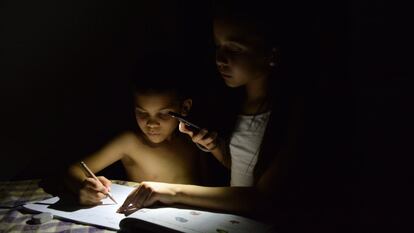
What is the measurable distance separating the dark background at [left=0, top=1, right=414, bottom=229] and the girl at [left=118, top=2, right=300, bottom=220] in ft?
0.48

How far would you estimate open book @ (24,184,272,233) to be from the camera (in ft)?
3.05

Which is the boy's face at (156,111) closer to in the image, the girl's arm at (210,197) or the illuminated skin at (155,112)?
the illuminated skin at (155,112)

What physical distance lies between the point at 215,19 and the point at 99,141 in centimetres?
96

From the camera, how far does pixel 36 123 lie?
1795mm

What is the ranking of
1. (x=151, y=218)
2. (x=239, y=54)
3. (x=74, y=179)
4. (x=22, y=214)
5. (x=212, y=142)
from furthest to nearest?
(x=212, y=142) → (x=74, y=179) → (x=239, y=54) → (x=22, y=214) → (x=151, y=218)

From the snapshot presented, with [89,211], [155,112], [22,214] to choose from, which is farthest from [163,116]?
[22,214]

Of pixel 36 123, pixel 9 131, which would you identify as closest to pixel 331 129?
pixel 36 123

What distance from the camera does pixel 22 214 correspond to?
1095 millimetres

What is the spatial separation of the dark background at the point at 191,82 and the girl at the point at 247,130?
14cm

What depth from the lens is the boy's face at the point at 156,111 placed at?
4.59ft

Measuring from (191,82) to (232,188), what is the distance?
24.4 inches

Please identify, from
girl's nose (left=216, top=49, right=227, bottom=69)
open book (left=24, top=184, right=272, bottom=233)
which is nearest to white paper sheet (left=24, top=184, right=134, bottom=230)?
open book (left=24, top=184, right=272, bottom=233)

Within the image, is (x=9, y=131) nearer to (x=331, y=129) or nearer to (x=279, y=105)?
(x=279, y=105)

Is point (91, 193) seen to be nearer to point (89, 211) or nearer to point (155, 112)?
point (89, 211)
